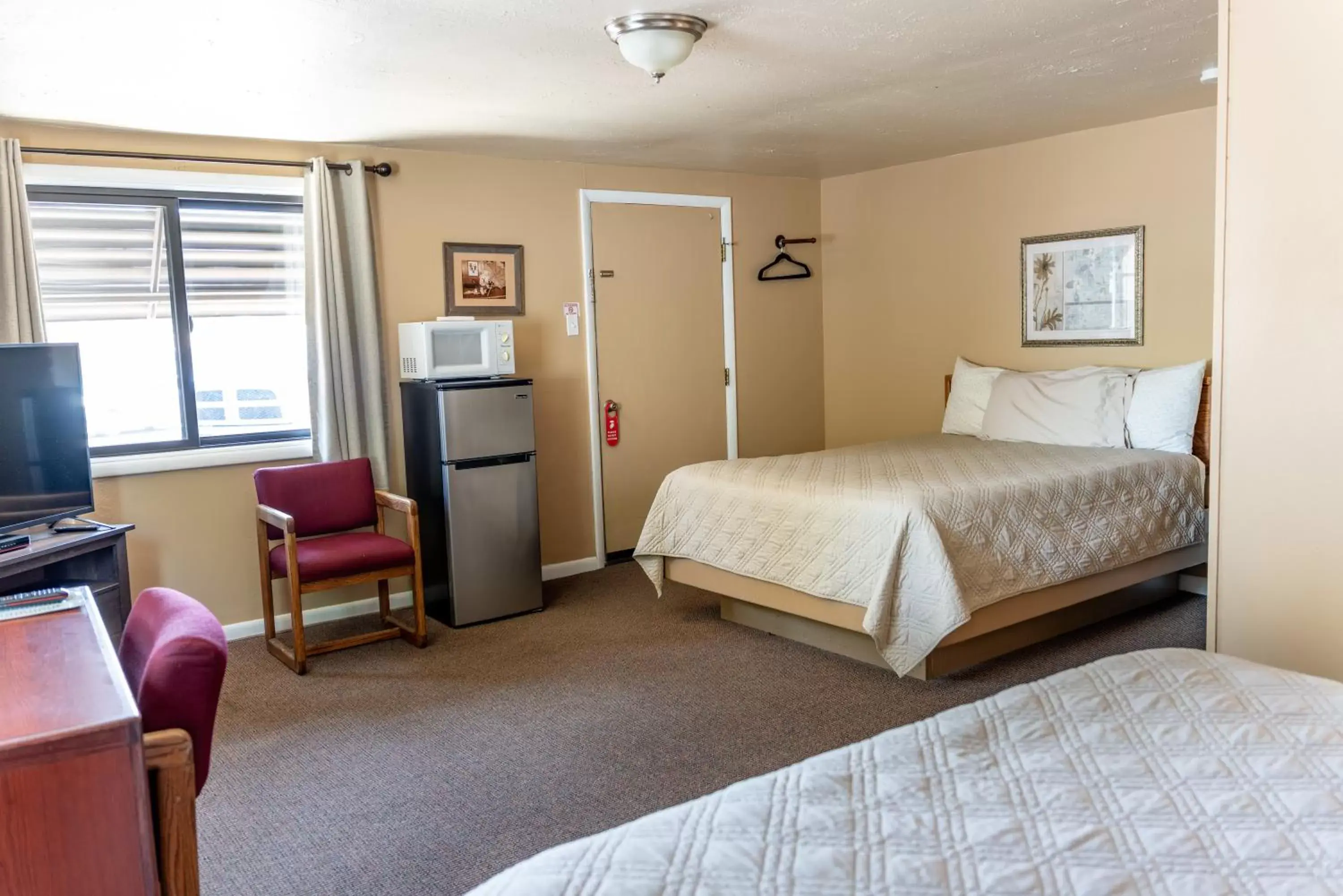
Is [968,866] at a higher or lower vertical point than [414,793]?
higher

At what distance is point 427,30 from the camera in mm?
2986

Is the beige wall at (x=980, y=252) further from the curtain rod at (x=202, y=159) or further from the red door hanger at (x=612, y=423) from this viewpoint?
the curtain rod at (x=202, y=159)

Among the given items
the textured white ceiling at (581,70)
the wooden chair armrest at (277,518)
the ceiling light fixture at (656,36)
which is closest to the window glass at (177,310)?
the textured white ceiling at (581,70)

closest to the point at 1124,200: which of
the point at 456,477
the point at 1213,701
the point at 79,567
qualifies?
the point at 456,477

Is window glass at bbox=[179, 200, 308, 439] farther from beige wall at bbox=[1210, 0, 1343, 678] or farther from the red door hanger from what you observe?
beige wall at bbox=[1210, 0, 1343, 678]

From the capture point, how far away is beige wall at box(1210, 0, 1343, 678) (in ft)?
7.02

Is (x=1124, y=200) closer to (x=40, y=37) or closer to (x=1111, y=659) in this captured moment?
(x=1111, y=659)

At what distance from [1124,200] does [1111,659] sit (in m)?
3.77

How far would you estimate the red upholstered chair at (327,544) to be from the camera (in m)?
4.03

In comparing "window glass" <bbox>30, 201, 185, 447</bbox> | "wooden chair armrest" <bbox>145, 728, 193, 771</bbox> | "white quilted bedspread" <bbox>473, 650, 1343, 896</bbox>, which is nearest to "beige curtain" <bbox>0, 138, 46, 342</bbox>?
"window glass" <bbox>30, 201, 185, 447</bbox>

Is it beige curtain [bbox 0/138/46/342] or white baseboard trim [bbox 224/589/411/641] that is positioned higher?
beige curtain [bbox 0/138/46/342]

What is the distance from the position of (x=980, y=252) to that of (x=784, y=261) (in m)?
1.27

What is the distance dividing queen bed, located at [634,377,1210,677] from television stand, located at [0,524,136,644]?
80.8 inches

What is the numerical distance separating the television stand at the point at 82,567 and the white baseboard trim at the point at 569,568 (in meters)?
2.26
